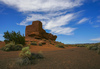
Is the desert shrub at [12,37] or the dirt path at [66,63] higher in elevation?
the desert shrub at [12,37]

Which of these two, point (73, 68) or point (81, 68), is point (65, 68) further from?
point (81, 68)

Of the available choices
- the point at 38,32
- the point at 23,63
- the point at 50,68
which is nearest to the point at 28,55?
the point at 23,63

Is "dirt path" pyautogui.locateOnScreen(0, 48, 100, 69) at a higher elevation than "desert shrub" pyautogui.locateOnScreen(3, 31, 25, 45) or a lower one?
lower

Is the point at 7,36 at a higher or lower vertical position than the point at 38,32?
lower

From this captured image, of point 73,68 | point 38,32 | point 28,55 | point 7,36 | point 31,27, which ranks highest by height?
point 31,27

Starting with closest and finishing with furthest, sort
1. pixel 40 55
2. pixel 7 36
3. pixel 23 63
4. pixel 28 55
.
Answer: pixel 23 63
pixel 28 55
pixel 40 55
pixel 7 36

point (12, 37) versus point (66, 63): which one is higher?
point (12, 37)

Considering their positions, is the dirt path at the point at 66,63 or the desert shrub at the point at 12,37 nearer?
the dirt path at the point at 66,63

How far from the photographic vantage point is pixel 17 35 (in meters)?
17.2

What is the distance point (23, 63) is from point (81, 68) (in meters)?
2.95

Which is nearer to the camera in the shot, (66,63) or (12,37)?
(66,63)

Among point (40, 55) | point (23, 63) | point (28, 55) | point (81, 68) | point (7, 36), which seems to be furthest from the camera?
point (7, 36)

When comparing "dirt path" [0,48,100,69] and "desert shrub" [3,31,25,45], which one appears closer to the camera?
"dirt path" [0,48,100,69]

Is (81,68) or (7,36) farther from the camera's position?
(7,36)
